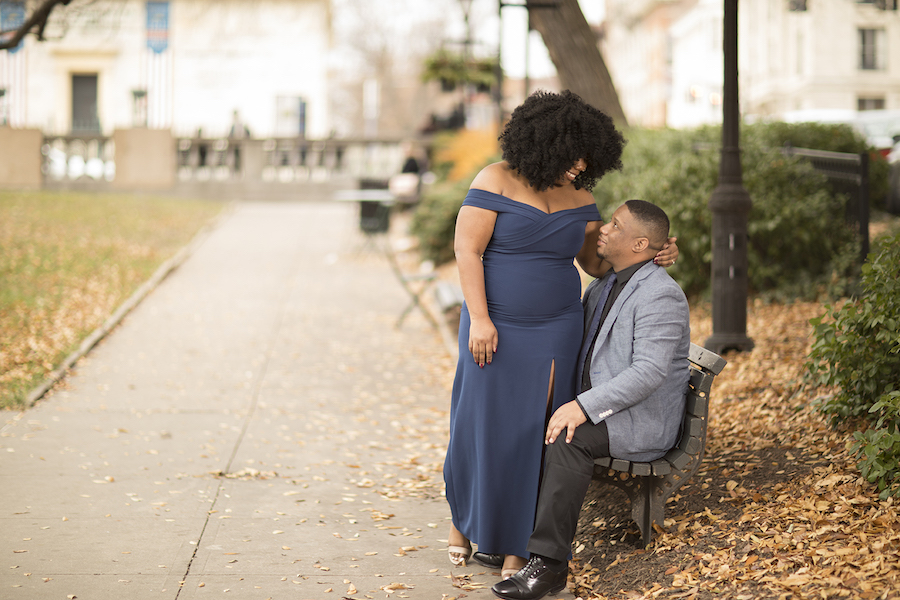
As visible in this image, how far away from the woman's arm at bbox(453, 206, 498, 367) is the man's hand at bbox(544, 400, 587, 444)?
378 mm

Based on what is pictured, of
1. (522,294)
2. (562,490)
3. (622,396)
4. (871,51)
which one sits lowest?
(562,490)

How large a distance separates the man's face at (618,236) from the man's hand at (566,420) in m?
0.64

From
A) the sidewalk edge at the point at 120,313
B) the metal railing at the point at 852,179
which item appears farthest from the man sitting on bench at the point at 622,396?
the metal railing at the point at 852,179

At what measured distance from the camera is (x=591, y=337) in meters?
3.86

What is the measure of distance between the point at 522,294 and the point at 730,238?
11.4 feet

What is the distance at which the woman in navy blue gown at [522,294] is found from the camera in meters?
3.70

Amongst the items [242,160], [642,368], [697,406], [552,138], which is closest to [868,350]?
[697,406]

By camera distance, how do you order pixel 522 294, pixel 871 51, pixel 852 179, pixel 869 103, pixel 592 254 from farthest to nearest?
pixel 869 103, pixel 871 51, pixel 852 179, pixel 592 254, pixel 522 294

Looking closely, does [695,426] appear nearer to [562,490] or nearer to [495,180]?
[562,490]

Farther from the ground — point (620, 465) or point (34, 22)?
point (34, 22)

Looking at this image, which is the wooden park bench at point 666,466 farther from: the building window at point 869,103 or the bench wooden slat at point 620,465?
the building window at point 869,103

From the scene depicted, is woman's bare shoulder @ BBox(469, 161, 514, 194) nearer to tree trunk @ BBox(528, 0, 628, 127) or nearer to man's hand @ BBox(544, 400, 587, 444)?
man's hand @ BBox(544, 400, 587, 444)

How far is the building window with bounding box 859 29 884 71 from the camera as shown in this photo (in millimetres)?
47219

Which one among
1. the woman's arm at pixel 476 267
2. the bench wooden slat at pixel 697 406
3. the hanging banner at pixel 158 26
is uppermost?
the hanging banner at pixel 158 26
